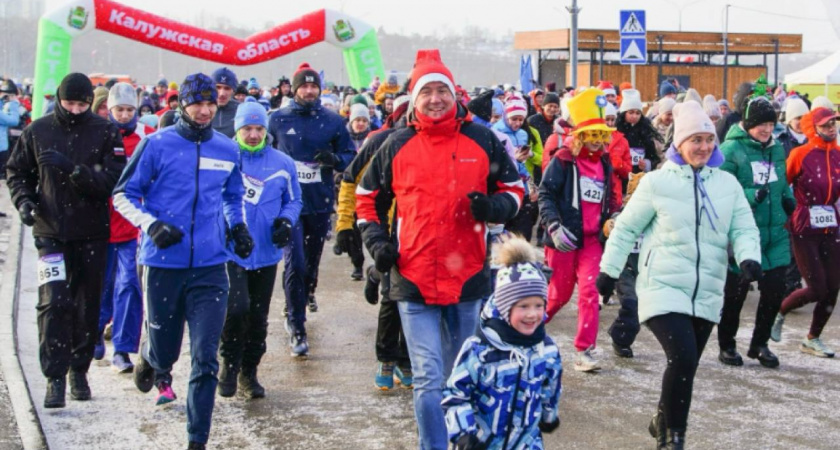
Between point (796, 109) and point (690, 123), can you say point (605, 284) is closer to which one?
point (690, 123)

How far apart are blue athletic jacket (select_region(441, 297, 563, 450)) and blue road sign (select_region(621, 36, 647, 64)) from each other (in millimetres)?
13210

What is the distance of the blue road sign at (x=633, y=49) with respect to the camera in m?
16.8

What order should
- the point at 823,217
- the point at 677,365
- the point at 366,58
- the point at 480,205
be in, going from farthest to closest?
the point at 366,58, the point at 823,217, the point at 677,365, the point at 480,205

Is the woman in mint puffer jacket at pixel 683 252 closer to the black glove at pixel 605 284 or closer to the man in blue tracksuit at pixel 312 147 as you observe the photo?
the black glove at pixel 605 284

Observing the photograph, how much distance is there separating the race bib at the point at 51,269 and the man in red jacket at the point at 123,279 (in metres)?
0.65

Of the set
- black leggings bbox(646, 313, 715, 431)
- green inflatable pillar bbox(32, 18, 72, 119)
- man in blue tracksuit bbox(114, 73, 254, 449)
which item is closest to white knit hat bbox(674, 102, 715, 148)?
black leggings bbox(646, 313, 715, 431)

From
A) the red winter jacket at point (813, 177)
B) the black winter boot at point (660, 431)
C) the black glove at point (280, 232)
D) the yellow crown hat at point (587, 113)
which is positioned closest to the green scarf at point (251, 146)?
the black glove at point (280, 232)

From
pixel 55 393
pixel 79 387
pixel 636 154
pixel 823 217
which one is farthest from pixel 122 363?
pixel 636 154

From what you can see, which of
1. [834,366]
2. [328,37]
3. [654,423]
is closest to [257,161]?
[654,423]

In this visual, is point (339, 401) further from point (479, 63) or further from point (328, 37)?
point (479, 63)

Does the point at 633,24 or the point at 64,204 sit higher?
the point at 633,24

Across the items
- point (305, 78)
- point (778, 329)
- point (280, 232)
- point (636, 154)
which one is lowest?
point (778, 329)

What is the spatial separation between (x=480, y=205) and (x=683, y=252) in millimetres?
1256

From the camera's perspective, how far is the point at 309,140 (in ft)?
27.9
